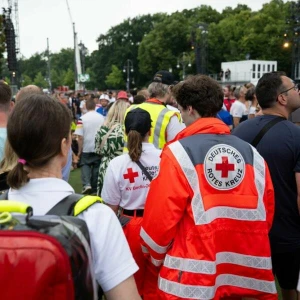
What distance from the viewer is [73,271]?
1.40 metres

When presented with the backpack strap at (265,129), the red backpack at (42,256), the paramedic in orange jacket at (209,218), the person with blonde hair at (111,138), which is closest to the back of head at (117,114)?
the person with blonde hair at (111,138)

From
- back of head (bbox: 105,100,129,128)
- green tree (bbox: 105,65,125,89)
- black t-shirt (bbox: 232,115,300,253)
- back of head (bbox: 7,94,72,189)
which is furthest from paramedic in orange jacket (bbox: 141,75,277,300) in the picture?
green tree (bbox: 105,65,125,89)

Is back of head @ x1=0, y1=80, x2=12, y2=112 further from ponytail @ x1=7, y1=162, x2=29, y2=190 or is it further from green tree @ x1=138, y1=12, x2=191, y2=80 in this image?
green tree @ x1=138, y1=12, x2=191, y2=80

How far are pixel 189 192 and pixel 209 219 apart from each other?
19cm

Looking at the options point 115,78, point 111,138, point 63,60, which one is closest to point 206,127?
point 111,138

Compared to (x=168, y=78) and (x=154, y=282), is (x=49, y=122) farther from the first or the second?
(x=168, y=78)

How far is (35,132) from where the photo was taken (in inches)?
64.3

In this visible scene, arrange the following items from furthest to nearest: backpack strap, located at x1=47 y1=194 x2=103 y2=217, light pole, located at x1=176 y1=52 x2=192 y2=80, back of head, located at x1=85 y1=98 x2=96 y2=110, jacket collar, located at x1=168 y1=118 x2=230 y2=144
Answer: light pole, located at x1=176 y1=52 x2=192 y2=80
back of head, located at x1=85 y1=98 x2=96 y2=110
jacket collar, located at x1=168 y1=118 x2=230 y2=144
backpack strap, located at x1=47 y1=194 x2=103 y2=217

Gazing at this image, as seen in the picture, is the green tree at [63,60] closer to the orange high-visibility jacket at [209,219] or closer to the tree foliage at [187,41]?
the tree foliage at [187,41]

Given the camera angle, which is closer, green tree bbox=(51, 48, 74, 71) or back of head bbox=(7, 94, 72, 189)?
back of head bbox=(7, 94, 72, 189)

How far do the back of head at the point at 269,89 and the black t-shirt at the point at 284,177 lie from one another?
0.22m

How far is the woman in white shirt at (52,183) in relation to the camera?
1.59 m

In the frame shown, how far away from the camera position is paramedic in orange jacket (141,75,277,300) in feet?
8.14

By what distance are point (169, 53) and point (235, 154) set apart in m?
73.5
